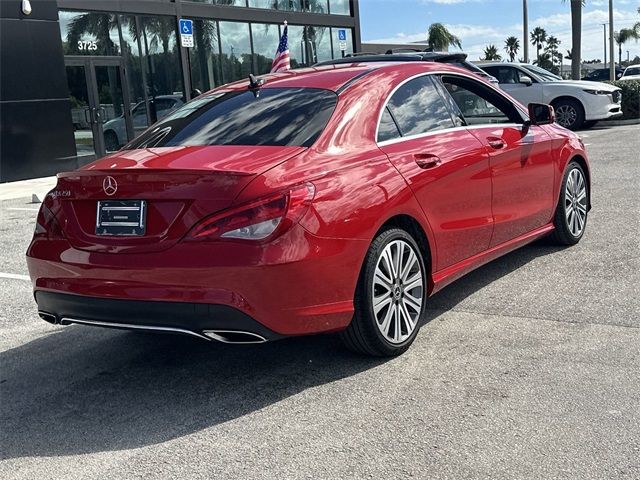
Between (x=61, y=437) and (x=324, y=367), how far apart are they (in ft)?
4.55

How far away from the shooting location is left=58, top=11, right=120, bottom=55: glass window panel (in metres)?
16.7

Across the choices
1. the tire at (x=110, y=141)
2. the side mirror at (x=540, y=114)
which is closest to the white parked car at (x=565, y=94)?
the tire at (x=110, y=141)

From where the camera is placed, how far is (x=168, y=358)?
14.4 ft

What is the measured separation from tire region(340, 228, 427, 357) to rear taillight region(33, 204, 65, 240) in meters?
1.60

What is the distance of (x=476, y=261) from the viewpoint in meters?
4.91

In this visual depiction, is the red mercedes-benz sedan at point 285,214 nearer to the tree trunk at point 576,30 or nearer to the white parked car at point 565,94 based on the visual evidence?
the white parked car at point 565,94

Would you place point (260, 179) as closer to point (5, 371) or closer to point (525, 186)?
point (5, 371)

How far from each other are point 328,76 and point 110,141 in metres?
15.1

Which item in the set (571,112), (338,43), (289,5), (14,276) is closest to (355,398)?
(14,276)

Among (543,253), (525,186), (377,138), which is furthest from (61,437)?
(543,253)

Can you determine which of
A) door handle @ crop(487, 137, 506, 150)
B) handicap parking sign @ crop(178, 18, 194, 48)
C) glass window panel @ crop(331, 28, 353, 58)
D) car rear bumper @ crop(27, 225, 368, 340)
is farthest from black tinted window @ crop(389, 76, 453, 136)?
glass window panel @ crop(331, 28, 353, 58)

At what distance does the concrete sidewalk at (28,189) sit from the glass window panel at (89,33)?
3346mm

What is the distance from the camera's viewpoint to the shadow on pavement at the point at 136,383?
3434 millimetres

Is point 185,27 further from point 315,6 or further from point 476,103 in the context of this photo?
point 476,103
